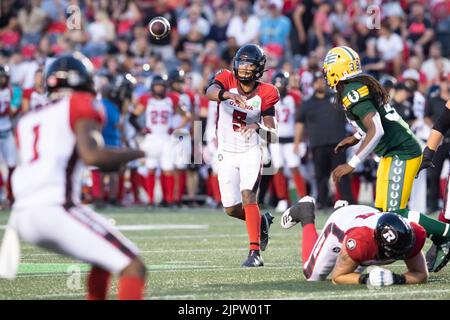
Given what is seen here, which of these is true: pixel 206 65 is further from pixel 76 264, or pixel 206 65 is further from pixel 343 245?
pixel 343 245

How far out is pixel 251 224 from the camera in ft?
28.7

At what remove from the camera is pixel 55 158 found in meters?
5.23

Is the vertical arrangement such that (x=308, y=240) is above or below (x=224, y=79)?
below

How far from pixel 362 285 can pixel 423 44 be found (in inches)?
510

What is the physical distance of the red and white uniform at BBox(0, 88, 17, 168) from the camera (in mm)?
15945

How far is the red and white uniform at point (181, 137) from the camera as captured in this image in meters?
16.7

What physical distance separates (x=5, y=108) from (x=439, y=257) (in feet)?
31.4

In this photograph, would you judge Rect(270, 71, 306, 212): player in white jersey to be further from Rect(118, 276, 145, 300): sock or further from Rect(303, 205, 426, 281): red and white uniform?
Rect(118, 276, 145, 300): sock

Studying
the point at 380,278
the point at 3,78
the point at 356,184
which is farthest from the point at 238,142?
the point at 356,184

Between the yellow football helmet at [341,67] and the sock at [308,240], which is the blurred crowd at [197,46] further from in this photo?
the sock at [308,240]

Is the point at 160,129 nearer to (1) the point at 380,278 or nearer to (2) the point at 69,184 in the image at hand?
(1) the point at 380,278

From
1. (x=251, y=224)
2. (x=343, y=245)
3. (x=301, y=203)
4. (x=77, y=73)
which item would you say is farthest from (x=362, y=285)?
(x=77, y=73)

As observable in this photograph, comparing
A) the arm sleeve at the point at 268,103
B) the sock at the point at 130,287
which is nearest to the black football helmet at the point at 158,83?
the arm sleeve at the point at 268,103

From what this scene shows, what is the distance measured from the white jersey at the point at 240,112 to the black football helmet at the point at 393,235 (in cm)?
237
